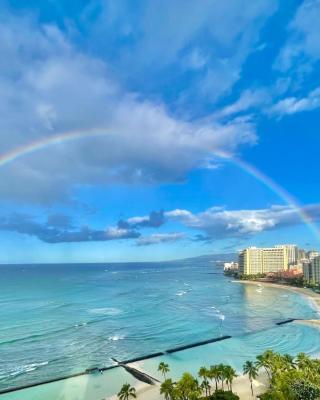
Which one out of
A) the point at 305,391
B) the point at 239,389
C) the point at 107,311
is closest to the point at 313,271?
the point at 107,311

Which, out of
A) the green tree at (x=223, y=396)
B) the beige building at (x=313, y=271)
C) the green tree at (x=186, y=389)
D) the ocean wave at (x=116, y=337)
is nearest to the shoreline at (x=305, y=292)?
the beige building at (x=313, y=271)

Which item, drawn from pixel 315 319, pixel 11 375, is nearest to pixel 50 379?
pixel 11 375

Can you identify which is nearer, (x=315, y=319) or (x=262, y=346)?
(x=262, y=346)

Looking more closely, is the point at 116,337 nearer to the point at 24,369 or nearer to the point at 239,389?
the point at 24,369

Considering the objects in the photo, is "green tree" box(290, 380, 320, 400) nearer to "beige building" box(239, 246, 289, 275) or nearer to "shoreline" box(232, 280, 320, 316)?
"shoreline" box(232, 280, 320, 316)

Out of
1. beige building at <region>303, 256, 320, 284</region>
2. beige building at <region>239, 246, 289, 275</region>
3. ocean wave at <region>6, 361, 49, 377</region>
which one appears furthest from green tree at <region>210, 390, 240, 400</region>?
beige building at <region>239, 246, 289, 275</region>

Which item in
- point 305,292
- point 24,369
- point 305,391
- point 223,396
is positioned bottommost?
point 24,369

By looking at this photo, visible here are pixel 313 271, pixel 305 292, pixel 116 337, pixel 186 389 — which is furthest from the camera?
pixel 313 271

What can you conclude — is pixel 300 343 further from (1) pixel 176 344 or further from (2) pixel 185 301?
(2) pixel 185 301
